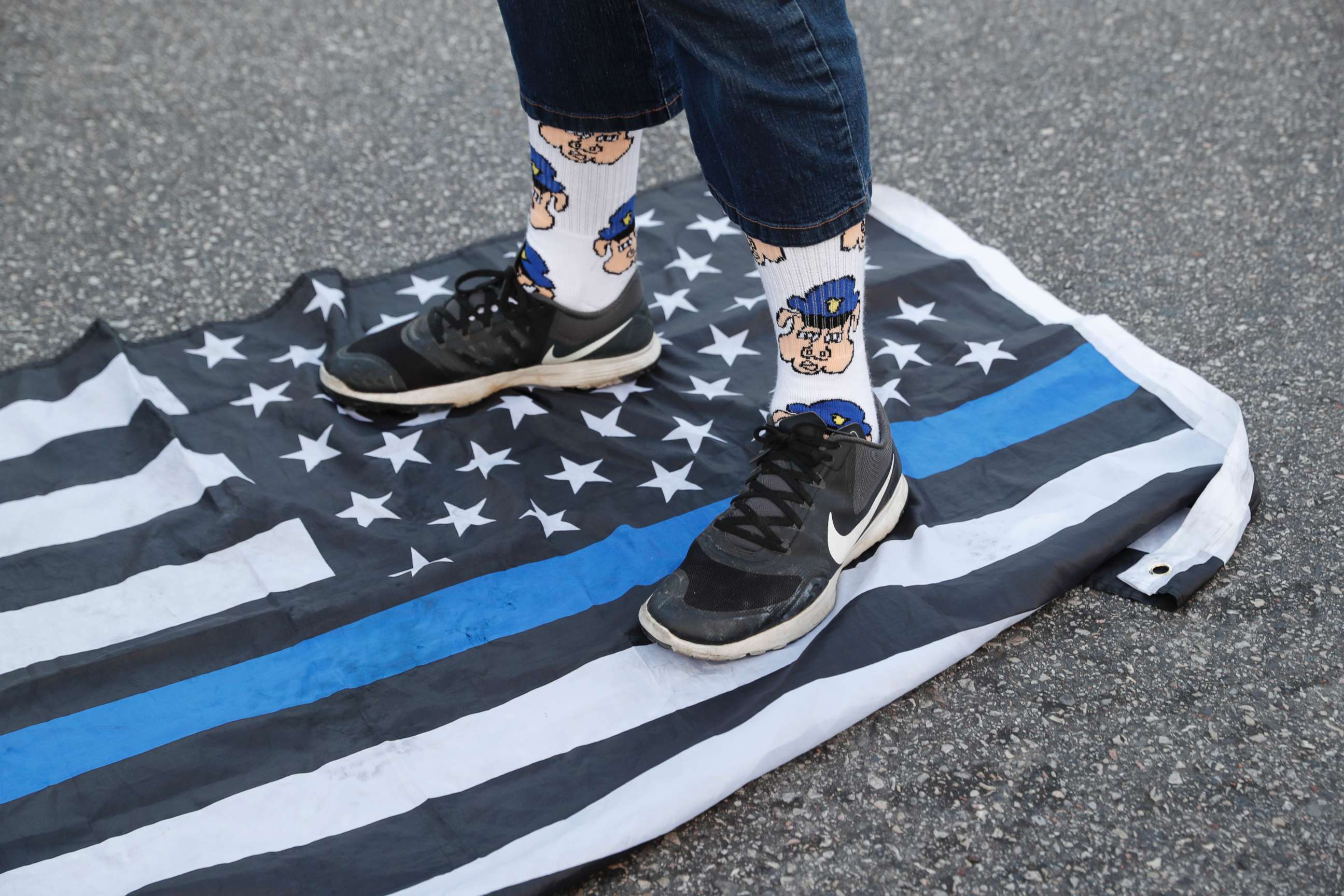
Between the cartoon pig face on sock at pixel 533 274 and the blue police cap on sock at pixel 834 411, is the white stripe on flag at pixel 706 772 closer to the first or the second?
the blue police cap on sock at pixel 834 411

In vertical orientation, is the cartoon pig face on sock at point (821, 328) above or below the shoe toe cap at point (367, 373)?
above

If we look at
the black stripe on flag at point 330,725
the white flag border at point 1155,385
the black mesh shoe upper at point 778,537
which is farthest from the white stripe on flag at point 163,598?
the white flag border at point 1155,385

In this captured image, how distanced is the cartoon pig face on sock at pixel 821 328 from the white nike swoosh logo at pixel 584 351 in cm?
34

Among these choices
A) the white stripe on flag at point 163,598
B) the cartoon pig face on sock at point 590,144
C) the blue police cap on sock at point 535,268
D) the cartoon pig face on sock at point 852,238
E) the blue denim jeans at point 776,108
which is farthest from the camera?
the blue police cap on sock at point 535,268

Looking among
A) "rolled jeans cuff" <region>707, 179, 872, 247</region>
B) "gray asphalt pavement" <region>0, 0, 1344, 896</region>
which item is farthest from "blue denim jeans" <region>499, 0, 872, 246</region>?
"gray asphalt pavement" <region>0, 0, 1344, 896</region>

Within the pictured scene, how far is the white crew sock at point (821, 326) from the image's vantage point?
1.03 meters

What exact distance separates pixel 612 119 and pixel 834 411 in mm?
411

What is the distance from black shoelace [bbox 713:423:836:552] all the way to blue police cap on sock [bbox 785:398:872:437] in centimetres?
2

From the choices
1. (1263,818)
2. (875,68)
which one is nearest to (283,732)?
(1263,818)

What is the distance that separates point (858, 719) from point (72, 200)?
167 cm

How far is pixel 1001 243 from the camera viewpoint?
1.72 m

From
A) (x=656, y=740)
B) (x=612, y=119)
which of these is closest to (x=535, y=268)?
(x=612, y=119)

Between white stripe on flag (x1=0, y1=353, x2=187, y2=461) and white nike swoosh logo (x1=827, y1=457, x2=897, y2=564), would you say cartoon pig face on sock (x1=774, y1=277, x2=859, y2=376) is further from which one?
white stripe on flag (x1=0, y1=353, x2=187, y2=461)

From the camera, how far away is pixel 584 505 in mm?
1275
